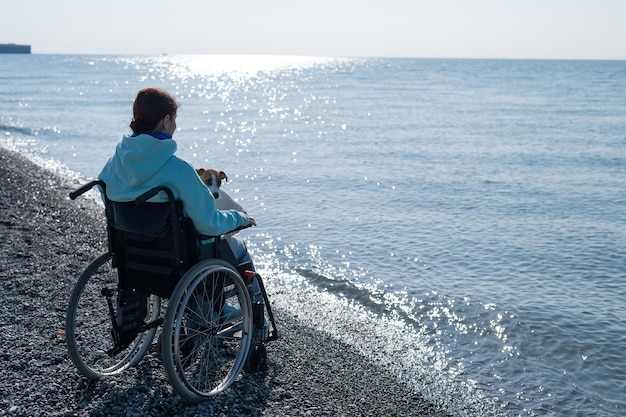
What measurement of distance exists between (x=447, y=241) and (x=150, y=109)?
7192mm

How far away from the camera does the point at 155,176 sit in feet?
11.7

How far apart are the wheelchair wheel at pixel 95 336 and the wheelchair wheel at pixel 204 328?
0.40 metres

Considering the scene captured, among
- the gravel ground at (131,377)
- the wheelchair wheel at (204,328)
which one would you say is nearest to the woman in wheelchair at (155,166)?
the wheelchair wheel at (204,328)

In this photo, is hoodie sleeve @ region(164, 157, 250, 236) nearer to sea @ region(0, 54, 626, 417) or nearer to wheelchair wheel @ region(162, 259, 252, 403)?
wheelchair wheel @ region(162, 259, 252, 403)

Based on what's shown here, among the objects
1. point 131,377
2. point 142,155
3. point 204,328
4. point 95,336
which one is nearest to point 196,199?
point 142,155

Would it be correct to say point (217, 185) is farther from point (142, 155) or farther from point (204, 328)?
point (204, 328)

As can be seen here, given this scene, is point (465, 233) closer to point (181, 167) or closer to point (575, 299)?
point (575, 299)

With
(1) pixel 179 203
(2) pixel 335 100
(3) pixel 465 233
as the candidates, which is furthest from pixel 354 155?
(2) pixel 335 100

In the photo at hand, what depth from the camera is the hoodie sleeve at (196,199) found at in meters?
3.60

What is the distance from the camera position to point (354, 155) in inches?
791

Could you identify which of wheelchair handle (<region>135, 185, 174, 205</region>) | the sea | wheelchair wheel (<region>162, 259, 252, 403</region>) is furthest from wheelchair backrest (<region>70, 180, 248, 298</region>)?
the sea

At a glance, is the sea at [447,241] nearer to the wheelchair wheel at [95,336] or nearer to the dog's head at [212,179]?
the wheelchair wheel at [95,336]

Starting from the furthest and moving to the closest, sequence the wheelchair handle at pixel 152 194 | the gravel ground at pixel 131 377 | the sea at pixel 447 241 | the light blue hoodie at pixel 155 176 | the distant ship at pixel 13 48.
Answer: the distant ship at pixel 13 48 < the sea at pixel 447 241 < the gravel ground at pixel 131 377 < the light blue hoodie at pixel 155 176 < the wheelchair handle at pixel 152 194

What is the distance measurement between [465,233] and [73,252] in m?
6.19
